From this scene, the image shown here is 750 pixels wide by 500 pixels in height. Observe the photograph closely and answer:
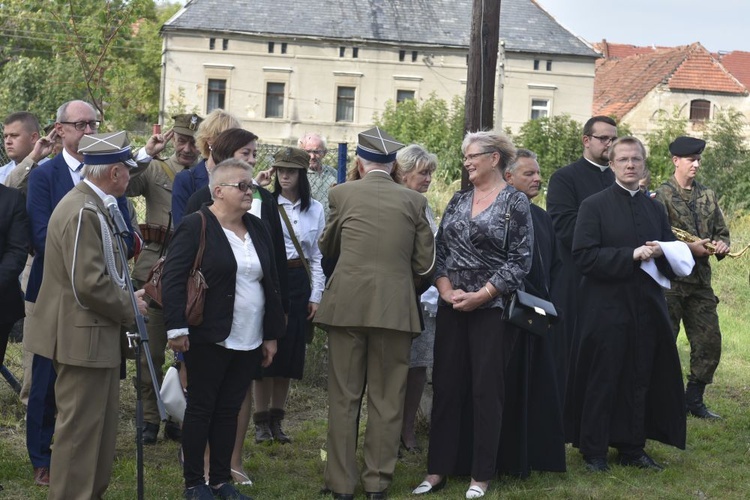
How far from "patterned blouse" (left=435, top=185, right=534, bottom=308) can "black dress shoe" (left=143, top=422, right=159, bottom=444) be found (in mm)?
2413

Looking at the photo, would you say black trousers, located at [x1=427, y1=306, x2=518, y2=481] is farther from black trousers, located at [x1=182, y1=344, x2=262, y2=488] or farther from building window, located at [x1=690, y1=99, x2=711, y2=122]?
building window, located at [x1=690, y1=99, x2=711, y2=122]

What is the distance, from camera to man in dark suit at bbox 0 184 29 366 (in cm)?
561

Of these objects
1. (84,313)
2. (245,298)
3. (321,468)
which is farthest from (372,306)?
(84,313)

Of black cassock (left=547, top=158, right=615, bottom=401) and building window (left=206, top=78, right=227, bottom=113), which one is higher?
building window (left=206, top=78, right=227, bottom=113)

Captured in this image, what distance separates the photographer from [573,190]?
25.8ft

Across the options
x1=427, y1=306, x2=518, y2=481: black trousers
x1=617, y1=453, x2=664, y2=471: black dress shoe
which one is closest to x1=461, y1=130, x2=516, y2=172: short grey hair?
x1=427, y1=306, x2=518, y2=481: black trousers

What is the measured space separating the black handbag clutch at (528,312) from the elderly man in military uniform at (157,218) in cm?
243

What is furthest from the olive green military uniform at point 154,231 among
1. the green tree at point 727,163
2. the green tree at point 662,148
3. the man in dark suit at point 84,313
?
the green tree at point 662,148

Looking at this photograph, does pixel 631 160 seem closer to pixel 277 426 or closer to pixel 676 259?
pixel 676 259

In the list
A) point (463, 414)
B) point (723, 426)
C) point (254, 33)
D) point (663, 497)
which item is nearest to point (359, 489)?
point (463, 414)

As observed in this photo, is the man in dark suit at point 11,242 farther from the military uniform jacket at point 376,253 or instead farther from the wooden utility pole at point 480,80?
the wooden utility pole at point 480,80

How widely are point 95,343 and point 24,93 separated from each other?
31.1 m

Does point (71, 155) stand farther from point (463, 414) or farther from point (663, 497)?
point (663, 497)

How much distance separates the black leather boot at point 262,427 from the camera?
7348 mm
